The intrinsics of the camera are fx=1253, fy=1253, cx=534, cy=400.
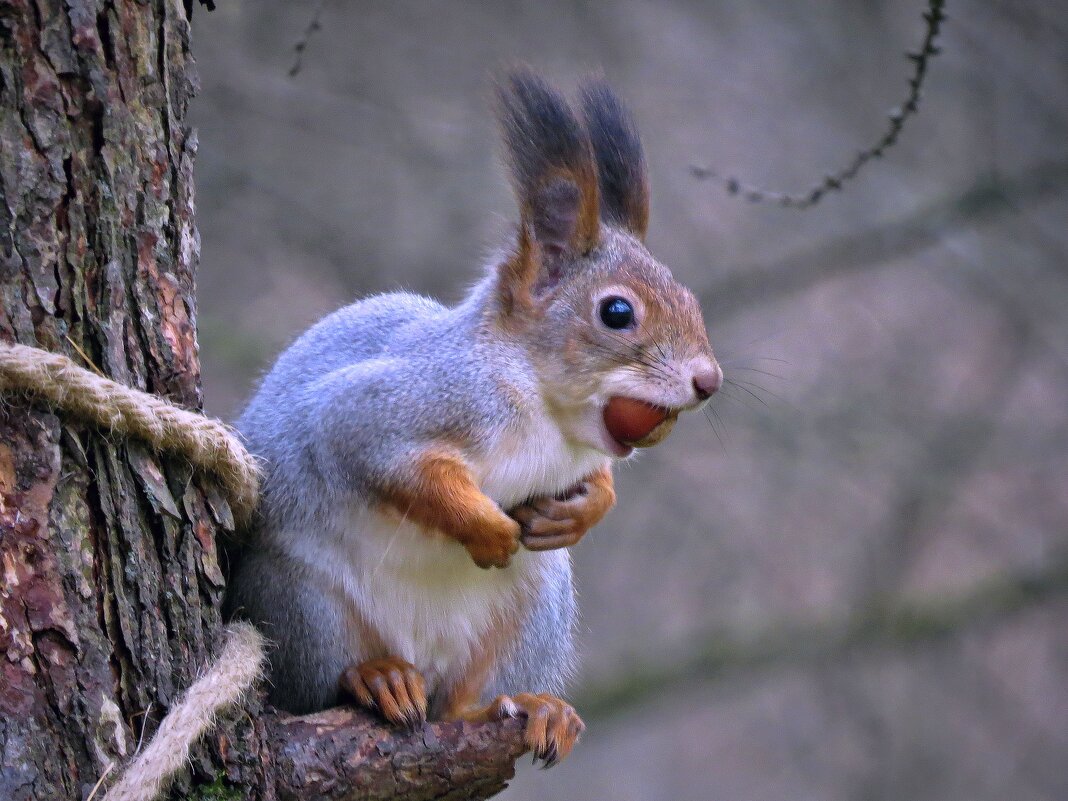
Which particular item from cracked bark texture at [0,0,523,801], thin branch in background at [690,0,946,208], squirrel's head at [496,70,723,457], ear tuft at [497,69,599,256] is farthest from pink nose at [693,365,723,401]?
cracked bark texture at [0,0,523,801]

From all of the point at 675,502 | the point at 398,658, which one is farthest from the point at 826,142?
the point at 398,658

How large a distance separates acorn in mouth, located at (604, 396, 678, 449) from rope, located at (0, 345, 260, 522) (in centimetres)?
50

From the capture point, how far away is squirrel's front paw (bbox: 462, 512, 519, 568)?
1696 millimetres

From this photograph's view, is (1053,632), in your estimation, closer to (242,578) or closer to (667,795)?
(667,795)

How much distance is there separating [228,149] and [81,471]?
288 cm

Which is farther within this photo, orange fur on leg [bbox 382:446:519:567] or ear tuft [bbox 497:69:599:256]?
ear tuft [bbox 497:69:599:256]

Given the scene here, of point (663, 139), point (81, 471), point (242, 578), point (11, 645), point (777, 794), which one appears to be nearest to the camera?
point (11, 645)

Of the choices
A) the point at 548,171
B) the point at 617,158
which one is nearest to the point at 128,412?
the point at 548,171

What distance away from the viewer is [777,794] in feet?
17.6

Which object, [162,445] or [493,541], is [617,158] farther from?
[162,445]

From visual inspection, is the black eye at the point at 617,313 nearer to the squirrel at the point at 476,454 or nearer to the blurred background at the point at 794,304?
the squirrel at the point at 476,454

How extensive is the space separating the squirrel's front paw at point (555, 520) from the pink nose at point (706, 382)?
22 cm

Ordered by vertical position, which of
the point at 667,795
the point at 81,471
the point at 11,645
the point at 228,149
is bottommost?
the point at 667,795

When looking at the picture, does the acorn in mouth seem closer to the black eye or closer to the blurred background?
the black eye
